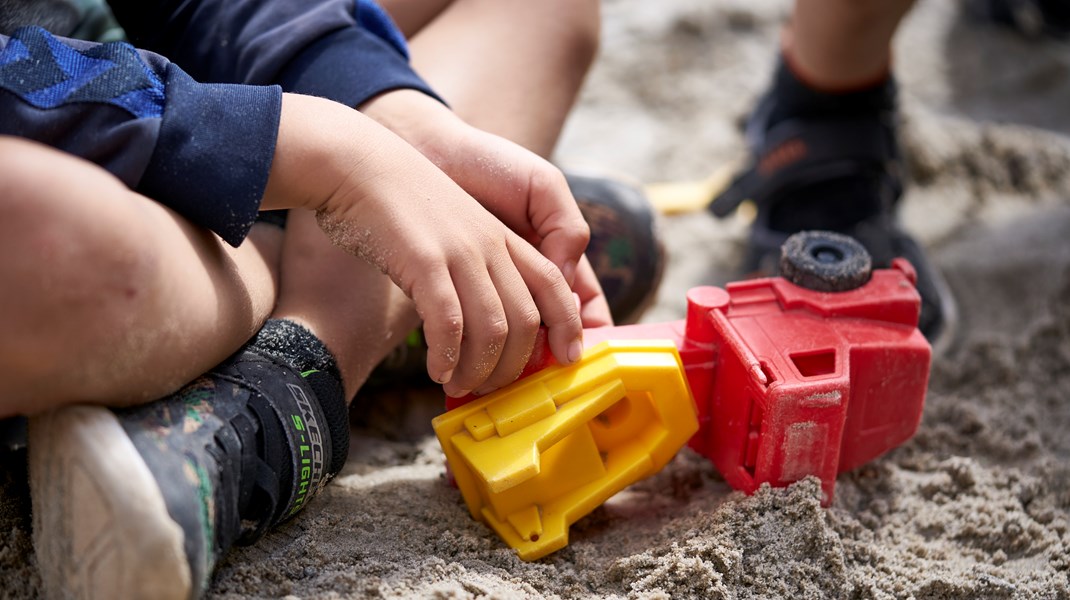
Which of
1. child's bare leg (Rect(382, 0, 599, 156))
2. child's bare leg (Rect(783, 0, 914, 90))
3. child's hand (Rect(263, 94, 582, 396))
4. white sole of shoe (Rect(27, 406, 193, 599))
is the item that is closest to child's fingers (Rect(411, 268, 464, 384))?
child's hand (Rect(263, 94, 582, 396))

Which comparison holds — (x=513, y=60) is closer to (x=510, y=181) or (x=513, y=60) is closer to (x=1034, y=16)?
(x=510, y=181)

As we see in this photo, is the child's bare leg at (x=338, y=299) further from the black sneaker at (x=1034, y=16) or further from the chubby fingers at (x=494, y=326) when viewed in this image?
the black sneaker at (x=1034, y=16)

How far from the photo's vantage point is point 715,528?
0.82 meters

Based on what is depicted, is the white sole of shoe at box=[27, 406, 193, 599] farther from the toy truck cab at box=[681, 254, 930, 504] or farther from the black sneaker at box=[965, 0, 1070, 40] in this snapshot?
the black sneaker at box=[965, 0, 1070, 40]

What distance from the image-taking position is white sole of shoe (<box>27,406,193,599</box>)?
608 millimetres

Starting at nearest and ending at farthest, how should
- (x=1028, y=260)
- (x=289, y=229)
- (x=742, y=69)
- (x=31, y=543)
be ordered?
(x=31, y=543)
(x=289, y=229)
(x=1028, y=260)
(x=742, y=69)

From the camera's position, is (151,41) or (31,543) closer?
(31,543)

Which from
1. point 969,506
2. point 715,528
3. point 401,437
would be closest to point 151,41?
point 401,437

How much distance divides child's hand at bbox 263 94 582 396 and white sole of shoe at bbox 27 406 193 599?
0.73 feet

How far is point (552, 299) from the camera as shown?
0.82 metres

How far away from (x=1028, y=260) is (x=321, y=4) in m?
1.03

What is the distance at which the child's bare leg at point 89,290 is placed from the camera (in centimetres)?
60

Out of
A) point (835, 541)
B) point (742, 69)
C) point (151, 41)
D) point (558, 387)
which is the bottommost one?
point (742, 69)

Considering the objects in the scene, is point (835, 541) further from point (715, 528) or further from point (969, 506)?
point (969, 506)
